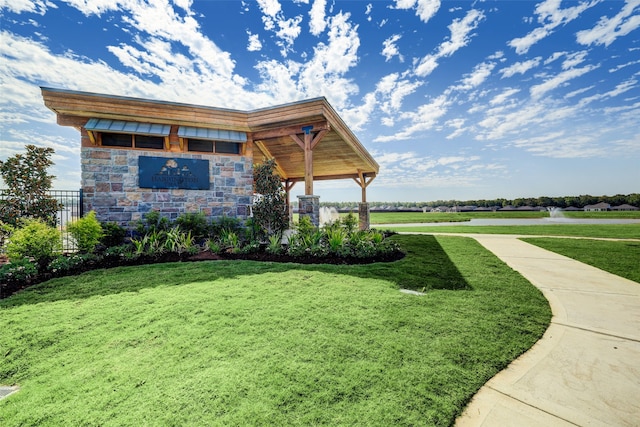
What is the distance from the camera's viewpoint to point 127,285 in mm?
4066

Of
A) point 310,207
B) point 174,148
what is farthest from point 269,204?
point 174,148

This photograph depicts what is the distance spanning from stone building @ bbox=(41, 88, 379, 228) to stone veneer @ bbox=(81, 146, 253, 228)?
0.07ft

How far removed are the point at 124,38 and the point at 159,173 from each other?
12.1ft

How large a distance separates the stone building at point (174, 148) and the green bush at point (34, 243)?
2326mm

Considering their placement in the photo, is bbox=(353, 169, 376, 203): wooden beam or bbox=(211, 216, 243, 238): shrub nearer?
bbox=(211, 216, 243, 238): shrub

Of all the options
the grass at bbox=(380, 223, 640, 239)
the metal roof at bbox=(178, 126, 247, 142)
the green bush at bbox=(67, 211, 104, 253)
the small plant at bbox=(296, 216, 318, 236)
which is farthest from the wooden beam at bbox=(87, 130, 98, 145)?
the grass at bbox=(380, 223, 640, 239)

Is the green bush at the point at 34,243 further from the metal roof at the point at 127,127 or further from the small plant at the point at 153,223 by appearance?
the metal roof at the point at 127,127

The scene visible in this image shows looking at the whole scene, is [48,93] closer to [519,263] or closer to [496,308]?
[496,308]

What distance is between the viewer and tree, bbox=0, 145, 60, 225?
5988 millimetres

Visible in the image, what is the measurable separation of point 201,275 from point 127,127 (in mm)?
5622

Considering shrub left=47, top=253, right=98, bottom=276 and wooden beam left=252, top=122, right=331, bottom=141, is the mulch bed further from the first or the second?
Result: wooden beam left=252, top=122, right=331, bottom=141

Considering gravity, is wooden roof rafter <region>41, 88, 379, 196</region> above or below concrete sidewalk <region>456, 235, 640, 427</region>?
above

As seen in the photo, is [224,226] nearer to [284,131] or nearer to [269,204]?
[269,204]

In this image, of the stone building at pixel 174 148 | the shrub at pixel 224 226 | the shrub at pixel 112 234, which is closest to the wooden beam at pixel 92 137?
the stone building at pixel 174 148
